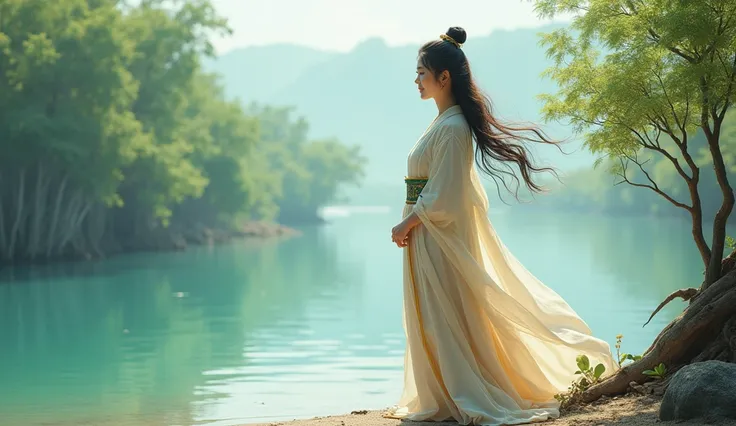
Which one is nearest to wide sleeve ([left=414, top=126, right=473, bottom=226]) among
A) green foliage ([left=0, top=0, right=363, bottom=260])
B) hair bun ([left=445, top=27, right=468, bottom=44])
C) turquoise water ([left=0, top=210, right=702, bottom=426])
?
hair bun ([left=445, top=27, right=468, bottom=44])

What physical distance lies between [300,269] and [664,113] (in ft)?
62.7

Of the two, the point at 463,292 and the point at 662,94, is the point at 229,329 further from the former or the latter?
the point at 662,94

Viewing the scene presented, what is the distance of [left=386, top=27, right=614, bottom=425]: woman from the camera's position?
4707mm

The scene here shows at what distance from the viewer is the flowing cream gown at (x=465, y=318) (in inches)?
184

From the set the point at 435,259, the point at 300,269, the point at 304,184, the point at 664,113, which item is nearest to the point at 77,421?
the point at 435,259

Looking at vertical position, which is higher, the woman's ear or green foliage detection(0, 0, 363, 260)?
green foliage detection(0, 0, 363, 260)

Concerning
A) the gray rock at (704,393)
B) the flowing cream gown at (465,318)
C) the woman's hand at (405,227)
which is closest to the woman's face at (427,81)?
the flowing cream gown at (465,318)

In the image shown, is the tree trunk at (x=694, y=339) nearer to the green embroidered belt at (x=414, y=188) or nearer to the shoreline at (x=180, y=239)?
the green embroidered belt at (x=414, y=188)

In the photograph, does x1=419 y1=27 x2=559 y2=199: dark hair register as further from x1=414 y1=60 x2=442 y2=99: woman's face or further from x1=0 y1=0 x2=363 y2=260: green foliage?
x1=0 y1=0 x2=363 y2=260: green foliage

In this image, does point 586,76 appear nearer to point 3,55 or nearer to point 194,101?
point 3,55

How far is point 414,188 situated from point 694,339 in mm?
1556

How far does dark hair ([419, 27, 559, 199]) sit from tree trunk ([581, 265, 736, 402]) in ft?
3.18

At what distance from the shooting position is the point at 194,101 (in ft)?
126

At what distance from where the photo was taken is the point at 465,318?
4.79 m
